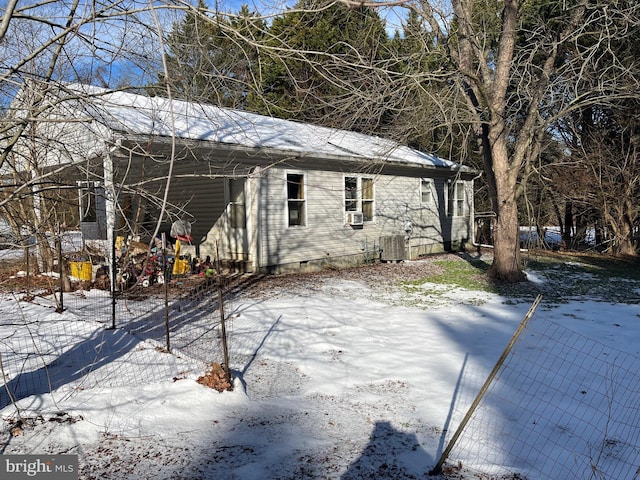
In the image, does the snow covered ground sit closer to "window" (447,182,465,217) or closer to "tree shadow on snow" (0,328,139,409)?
"tree shadow on snow" (0,328,139,409)

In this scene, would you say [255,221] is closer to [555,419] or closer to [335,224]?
[335,224]

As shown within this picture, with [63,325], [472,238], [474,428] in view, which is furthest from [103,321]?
[472,238]

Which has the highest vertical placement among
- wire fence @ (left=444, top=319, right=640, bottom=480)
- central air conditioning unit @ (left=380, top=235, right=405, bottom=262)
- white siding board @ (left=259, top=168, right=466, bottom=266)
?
white siding board @ (left=259, top=168, right=466, bottom=266)

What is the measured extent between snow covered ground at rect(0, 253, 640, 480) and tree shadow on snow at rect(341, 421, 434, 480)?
12 millimetres

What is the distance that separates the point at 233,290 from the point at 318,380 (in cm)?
515

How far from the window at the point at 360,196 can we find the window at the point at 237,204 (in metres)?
3.36

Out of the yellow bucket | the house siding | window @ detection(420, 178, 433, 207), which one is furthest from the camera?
window @ detection(420, 178, 433, 207)

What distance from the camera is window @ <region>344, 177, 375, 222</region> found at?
14141 mm

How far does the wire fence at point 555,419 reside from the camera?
11.0 ft

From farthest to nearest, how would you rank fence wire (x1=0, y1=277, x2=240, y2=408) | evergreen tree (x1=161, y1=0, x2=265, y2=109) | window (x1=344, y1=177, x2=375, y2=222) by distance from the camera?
window (x1=344, y1=177, x2=375, y2=222), fence wire (x1=0, y1=277, x2=240, y2=408), evergreen tree (x1=161, y1=0, x2=265, y2=109)

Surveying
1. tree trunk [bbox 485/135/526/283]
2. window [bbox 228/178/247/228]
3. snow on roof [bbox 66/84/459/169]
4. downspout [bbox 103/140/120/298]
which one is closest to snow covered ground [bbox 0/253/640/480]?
downspout [bbox 103/140/120/298]

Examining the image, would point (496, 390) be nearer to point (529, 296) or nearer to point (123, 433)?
point (123, 433)

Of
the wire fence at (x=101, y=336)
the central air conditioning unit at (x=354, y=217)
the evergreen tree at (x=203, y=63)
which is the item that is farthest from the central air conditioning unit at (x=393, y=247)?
the evergreen tree at (x=203, y=63)

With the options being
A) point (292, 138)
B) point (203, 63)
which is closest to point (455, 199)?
point (292, 138)
